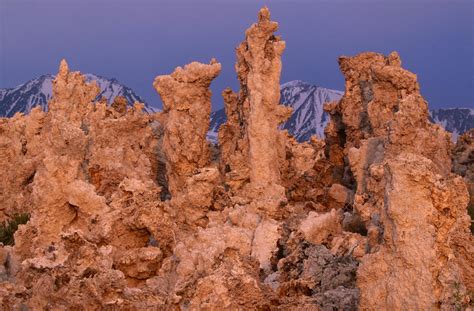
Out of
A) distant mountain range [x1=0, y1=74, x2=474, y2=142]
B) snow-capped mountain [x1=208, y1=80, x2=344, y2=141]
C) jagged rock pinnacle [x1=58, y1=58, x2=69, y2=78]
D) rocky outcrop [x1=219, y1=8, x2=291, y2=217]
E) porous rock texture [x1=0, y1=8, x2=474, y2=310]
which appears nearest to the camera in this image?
porous rock texture [x1=0, y1=8, x2=474, y2=310]

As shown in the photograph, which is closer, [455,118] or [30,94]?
[455,118]

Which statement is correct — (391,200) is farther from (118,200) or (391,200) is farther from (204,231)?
(118,200)

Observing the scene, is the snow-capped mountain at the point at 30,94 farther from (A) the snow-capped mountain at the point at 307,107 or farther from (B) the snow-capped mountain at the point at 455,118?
(B) the snow-capped mountain at the point at 455,118

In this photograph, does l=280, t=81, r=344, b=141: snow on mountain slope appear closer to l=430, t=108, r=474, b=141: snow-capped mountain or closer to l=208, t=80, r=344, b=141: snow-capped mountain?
l=208, t=80, r=344, b=141: snow-capped mountain

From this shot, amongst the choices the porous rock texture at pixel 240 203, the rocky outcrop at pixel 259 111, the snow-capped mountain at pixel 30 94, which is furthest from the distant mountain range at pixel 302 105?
the rocky outcrop at pixel 259 111

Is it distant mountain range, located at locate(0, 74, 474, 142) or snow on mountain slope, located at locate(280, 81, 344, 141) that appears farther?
snow on mountain slope, located at locate(280, 81, 344, 141)

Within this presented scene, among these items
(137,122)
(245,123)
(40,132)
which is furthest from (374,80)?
Result: (40,132)

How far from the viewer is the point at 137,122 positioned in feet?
61.1

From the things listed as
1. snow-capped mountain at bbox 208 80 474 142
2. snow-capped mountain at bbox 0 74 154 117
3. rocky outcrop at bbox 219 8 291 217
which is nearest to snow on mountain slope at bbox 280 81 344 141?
snow-capped mountain at bbox 208 80 474 142

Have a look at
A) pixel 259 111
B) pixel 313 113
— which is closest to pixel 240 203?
pixel 259 111

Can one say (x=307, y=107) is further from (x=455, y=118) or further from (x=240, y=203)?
(x=240, y=203)

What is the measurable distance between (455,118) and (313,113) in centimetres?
1020

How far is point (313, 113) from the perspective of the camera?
175 ft

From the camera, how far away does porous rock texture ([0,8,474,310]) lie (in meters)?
7.26
